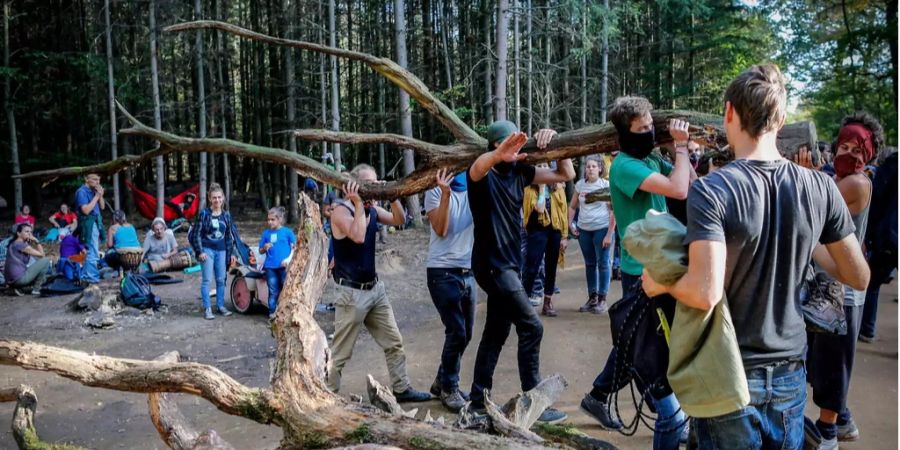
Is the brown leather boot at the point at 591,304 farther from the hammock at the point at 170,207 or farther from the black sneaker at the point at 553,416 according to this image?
A: the hammock at the point at 170,207

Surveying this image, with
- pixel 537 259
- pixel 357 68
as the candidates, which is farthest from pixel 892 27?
pixel 357 68

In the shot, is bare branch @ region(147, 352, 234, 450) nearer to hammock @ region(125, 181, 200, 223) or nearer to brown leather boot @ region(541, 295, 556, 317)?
brown leather boot @ region(541, 295, 556, 317)

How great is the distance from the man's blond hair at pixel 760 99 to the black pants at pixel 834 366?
2.23 metres

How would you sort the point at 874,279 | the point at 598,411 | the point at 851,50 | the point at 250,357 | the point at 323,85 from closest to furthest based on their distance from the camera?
the point at 598,411, the point at 874,279, the point at 250,357, the point at 323,85, the point at 851,50

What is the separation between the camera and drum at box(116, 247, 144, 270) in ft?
35.6

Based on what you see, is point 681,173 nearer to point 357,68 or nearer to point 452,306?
point 452,306

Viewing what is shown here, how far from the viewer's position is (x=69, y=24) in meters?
22.2

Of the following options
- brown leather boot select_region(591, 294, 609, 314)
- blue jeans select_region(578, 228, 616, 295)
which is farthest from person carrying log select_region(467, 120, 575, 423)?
blue jeans select_region(578, 228, 616, 295)

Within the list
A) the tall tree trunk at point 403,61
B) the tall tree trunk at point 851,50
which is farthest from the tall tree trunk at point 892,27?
the tall tree trunk at point 403,61

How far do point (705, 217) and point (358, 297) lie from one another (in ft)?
11.4

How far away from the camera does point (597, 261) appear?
788 cm

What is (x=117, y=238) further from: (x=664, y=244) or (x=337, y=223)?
(x=664, y=244)

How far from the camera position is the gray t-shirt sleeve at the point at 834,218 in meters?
2.13

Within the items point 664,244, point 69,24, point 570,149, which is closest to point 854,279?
point 664,244
